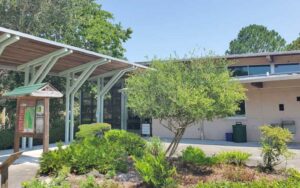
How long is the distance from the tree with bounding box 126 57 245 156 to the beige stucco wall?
22.7 feet

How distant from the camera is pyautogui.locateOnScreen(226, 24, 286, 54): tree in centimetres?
4894

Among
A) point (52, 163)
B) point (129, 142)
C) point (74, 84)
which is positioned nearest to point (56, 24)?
point (74, 84)

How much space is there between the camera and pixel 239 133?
13516 millimetres

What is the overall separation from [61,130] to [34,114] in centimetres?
731

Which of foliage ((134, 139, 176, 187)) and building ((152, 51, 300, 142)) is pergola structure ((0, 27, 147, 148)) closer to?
building ((152, 51, 300, 142))

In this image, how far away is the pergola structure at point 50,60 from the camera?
353 inches

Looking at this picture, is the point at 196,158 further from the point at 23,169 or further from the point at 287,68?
the point at 287,68

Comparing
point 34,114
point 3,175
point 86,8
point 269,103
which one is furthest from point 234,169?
point 86,8

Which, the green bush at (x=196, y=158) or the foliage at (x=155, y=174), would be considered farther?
the green bush at (x=196, y=158)

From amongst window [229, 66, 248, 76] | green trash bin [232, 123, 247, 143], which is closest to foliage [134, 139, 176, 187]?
green trash bin [232, 123, 247, 143]

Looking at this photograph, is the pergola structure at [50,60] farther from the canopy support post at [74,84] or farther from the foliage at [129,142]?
the foliage at [129,142]

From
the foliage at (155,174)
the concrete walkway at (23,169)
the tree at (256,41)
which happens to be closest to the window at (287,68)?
the foliage at (155,174)

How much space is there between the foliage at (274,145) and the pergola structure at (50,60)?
7082 millimetres

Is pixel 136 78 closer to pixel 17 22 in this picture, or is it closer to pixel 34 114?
pixel 34 114
